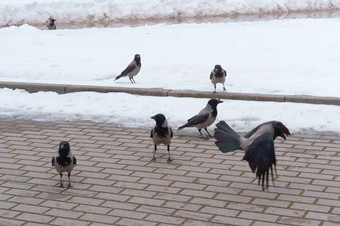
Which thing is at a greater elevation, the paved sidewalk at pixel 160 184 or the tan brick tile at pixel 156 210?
the paved sidewalk at pixel 160 184

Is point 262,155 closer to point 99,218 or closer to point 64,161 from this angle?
point 99,218

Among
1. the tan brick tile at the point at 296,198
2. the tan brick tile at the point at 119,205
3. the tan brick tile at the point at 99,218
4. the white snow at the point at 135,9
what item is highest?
the white snow at the point at 135,9

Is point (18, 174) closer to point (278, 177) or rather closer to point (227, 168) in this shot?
point (227, 168)

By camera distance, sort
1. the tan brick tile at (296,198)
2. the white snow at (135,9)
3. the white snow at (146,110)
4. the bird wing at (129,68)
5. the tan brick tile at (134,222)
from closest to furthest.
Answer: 1. the tan brick tile at (134,222)
2. the tan brick tile at (296,198)
3. the white snow at (146,110)
4. the bird wing at (129,68)
5. the white snow at (135,9)

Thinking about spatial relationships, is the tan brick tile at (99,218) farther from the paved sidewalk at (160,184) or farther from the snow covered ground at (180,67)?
the snow covered ground at (180,67)

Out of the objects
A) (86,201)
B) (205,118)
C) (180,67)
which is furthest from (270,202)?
(180,67)

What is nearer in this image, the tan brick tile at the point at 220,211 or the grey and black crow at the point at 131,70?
the tan brick tile at the point at 220,211

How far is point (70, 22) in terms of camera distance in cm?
2820

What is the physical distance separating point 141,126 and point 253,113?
194 cm

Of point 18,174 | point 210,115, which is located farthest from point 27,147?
point 210,115

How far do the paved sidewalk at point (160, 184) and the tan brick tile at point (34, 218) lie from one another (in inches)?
0.4

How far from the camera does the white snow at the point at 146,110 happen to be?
9.80 metres

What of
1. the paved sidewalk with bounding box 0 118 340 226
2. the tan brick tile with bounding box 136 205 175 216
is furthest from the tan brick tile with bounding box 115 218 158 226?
the tan brick tile with bounding box 136 205 175 216

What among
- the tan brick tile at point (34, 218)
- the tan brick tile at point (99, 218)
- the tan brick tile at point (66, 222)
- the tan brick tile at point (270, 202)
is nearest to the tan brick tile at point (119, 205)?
the tan brick tile at point (99, 218)
